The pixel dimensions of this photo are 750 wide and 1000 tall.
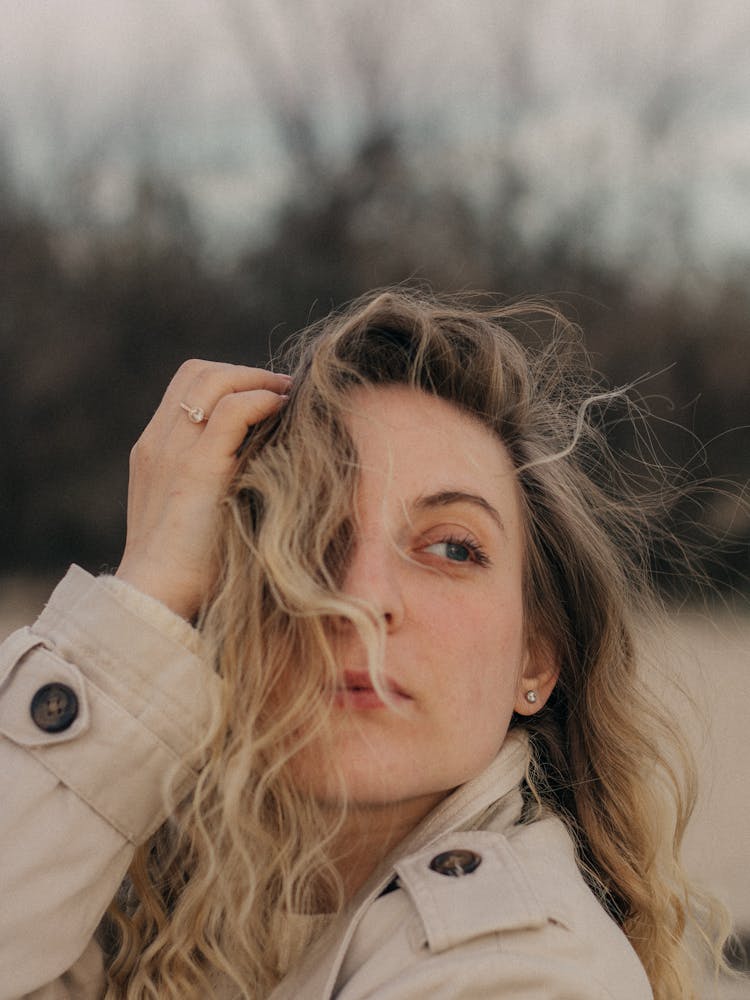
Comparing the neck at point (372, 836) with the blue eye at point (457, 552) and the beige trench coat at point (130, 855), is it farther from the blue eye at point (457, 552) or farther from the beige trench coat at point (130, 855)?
the blue eye at point (457, 552)

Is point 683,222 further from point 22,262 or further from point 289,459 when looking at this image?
point 289,459

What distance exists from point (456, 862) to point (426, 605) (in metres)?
0.29

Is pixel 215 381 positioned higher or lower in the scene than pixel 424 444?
higher

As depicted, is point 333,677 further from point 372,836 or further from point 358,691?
point 372,836

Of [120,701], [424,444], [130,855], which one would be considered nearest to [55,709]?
[120,701]

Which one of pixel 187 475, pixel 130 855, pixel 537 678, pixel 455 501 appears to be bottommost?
pixel 537 678

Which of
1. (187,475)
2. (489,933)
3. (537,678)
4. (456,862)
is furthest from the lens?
(537,678)

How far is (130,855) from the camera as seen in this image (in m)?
1.31

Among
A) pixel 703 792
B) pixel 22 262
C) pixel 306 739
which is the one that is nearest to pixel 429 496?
pixel 306 739

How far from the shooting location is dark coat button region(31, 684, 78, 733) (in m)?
1.26

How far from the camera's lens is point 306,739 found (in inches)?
50.8

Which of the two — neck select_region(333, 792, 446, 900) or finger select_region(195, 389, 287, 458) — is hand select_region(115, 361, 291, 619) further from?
neck select_region(333, 792, 446, 900)

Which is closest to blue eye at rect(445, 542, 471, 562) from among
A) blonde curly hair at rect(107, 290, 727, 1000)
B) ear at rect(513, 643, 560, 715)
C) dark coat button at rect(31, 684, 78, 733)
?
blonde curly hair at rect(107, 290, 727, 1000)

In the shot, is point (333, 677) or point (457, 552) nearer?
point (333, 677)
